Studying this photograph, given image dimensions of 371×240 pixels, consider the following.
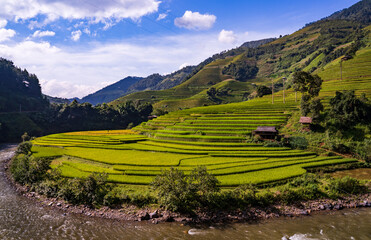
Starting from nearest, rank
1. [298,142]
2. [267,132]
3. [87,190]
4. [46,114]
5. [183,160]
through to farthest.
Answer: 1. [87,190]
2. [183,160]
3. [298,142]
4. [267,132]
5. [46,114]

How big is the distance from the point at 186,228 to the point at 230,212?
5397 millimetres

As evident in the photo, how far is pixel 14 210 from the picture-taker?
2752 cm

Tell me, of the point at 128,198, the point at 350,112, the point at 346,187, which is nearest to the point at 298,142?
the point at 350,112

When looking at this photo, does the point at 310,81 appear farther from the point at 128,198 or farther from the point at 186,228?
the point at 128,198

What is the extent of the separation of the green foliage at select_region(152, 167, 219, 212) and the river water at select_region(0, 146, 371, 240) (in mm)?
2212

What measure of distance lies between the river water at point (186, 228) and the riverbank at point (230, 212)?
2.38 ft

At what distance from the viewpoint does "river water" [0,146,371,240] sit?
68.8ft

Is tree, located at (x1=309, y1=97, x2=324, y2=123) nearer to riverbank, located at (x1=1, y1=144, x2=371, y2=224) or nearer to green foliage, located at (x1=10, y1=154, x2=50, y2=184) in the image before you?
riverbank, located at (x1=1, y1=144, x2=371, y2=224)

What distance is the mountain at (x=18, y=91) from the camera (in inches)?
4559

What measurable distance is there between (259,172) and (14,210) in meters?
34.1

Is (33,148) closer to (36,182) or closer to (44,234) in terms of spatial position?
(36,182)

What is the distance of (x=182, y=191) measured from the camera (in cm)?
2402

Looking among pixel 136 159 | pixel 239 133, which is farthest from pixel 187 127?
pixel 136 159

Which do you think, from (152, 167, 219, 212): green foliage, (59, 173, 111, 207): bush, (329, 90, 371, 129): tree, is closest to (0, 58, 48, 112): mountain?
(59, 173, 111, 207): bush
